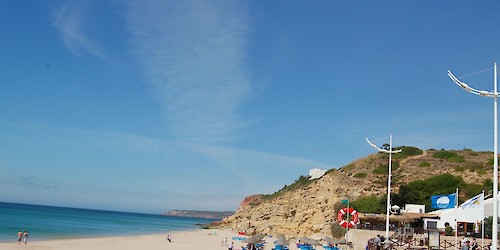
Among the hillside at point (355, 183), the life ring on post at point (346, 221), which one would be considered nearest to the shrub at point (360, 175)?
the hillside at point (355, 183)

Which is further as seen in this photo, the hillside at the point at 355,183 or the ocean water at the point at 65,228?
the hillside at the point at 355,183

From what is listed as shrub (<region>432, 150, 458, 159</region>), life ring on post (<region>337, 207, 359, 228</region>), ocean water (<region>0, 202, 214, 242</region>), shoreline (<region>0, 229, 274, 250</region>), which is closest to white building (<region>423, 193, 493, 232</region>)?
life ring on post (<region>337, 207, 359, 228</region>)

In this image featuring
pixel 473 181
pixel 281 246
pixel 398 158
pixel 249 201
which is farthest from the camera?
pixel 249 201

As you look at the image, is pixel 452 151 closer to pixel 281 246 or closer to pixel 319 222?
pixel 319 222

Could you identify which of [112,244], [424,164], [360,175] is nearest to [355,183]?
[360,175]

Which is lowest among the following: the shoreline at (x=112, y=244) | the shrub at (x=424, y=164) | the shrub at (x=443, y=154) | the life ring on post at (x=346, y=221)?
the shoreline at (x=112, y=244)

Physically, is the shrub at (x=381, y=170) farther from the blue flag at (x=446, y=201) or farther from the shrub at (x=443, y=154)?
the blue flag at (x=446, y=201)

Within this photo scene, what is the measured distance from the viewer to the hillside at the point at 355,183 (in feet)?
186

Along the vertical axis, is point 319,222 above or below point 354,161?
below

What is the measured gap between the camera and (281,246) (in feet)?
102

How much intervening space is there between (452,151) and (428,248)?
55.9m

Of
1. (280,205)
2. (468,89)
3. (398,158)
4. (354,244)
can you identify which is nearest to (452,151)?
(398,158)

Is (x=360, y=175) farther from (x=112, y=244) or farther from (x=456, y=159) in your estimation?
(x=112, y=244)

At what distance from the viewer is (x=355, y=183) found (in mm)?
62031
